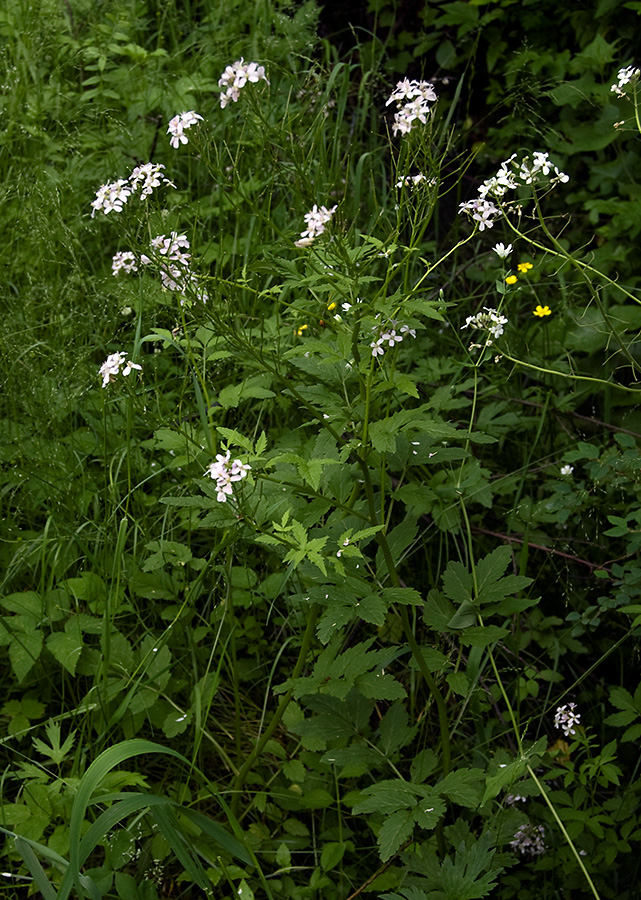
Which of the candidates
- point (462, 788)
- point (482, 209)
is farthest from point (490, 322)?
point (462, 788)

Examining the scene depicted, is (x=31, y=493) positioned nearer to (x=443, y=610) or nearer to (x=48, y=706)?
(x=48, y=706)

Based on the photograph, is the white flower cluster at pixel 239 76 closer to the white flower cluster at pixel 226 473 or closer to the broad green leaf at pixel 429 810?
the white flower cluster at pixel 226 473

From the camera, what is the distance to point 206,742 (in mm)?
1991

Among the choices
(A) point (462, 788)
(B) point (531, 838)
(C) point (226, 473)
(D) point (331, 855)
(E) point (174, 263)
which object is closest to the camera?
(C) point (226, 473)

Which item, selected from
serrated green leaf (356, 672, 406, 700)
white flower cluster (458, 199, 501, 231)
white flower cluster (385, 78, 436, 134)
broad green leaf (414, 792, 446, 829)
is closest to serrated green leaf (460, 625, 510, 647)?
serrated green leaf (356, 672, 406, 700)

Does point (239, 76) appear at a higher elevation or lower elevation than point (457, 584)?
higher

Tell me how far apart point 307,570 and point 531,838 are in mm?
823

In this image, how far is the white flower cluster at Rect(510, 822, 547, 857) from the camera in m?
1.80

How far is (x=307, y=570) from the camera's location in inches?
62.2

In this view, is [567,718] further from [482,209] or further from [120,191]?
[120,191]

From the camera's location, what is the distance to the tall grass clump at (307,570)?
1548 mm

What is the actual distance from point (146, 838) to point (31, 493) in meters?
0.94

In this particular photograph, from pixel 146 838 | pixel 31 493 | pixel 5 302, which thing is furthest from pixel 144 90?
pixel 146 838

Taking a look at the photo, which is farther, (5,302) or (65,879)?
(5,302)
